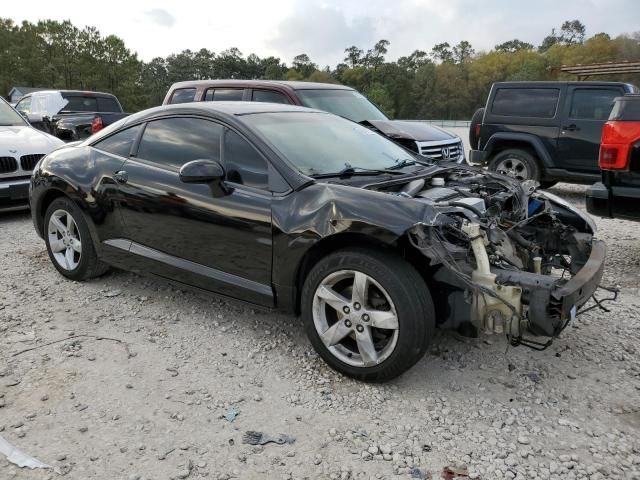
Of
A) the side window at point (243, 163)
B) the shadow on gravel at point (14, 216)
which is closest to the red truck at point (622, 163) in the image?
the side window at point (243, 163)

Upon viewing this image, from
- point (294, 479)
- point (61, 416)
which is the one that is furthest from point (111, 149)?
point (294, 479)

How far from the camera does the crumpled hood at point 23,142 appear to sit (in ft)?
22.9

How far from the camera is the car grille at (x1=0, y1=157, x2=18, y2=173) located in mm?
6859

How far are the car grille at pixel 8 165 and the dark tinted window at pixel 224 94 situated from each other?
9.45 ft

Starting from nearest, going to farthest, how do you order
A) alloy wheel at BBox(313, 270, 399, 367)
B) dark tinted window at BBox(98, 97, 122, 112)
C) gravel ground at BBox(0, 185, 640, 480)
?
gravel ground at BBox(0, 185, 640, 480), alloy wheel at BBox(313, 270, 399, 367), dark tinted window at BBox(98, 97, 122, 112)

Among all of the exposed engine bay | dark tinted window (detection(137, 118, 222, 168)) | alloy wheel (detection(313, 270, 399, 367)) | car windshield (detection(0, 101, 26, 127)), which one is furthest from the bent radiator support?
car windshield (detection(0, 101, 26, 127))

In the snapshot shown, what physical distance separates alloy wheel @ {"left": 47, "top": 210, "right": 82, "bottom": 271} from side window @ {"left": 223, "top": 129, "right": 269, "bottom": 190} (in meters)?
1.74

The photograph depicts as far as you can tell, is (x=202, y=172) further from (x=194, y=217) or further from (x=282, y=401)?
(x=282, y=401)

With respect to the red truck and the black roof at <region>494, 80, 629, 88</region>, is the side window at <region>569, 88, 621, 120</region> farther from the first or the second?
the red truck

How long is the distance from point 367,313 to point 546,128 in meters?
7.07

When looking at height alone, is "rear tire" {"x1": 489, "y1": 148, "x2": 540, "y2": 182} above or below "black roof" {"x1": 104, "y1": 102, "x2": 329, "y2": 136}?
below

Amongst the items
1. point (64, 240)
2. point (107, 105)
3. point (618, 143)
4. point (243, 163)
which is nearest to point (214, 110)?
point (243, 163)

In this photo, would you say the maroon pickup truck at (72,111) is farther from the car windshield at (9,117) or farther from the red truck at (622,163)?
the red truck at (622,163)

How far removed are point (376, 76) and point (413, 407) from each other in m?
79.8
